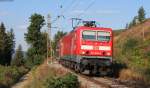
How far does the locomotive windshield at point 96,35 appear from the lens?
2886 cm

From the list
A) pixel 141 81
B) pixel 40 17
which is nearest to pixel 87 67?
pixel 141 81

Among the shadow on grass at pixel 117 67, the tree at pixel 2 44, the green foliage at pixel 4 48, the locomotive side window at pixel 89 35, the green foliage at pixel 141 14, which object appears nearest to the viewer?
the locomotive side window at pixel 89 35

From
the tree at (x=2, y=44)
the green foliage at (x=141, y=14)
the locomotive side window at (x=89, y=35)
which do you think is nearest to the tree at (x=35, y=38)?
the tree at (x=2, y=44)

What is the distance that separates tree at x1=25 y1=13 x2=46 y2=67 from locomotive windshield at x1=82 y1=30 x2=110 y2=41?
72013mm

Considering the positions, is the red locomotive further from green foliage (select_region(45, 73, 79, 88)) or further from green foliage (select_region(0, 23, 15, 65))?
green foliage (select_region(0, 23, 15, 65))

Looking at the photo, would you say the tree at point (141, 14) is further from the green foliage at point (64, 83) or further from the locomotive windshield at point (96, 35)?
the green foliage at point (64, 83)

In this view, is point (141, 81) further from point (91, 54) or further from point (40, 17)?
point (40, 17)

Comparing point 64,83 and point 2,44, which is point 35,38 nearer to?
point 2,44

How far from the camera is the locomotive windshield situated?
94.7 feet

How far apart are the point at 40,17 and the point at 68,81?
Answer: 8750 centimetres

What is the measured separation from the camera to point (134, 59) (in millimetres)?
35656

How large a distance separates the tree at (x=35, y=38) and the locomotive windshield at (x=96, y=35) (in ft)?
236

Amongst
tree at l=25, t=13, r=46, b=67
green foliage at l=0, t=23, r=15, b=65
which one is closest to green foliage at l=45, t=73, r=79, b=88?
tree at l=25, t=13, r=46, b=67

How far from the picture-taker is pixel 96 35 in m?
28.9
